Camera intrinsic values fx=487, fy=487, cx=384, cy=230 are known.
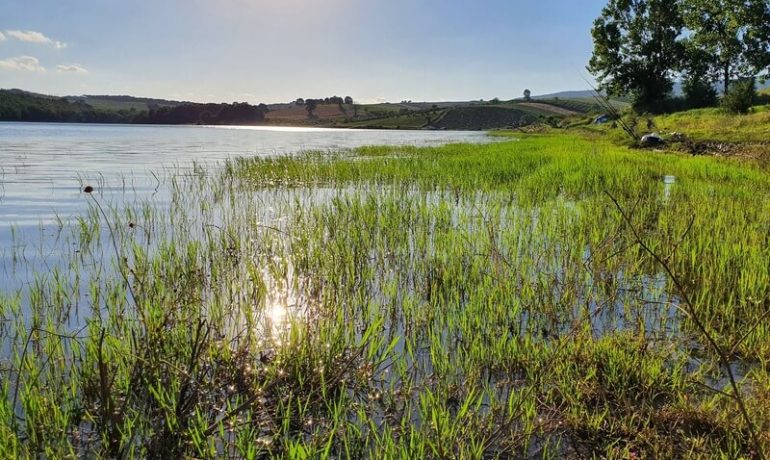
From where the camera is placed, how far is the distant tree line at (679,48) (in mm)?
46000

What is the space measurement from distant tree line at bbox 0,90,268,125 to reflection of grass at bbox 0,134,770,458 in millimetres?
145189

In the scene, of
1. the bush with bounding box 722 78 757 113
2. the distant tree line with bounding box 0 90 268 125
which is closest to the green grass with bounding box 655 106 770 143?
the bush with bounding box 722 78 757 113

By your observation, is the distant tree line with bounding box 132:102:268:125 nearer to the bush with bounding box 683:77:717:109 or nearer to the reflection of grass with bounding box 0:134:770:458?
the bush with bounding box 683:77:717:109

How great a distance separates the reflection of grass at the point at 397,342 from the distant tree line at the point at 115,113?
476 feet

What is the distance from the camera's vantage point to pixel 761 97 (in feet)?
133

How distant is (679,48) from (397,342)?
216 ft

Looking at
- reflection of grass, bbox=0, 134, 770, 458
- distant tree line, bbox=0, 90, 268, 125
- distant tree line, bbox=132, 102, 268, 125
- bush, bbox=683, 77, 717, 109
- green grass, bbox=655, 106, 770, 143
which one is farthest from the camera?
distant tree line, bbox=132, 102, 268, 125

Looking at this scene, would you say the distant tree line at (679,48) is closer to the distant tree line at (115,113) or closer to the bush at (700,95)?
the bush at (700,95)

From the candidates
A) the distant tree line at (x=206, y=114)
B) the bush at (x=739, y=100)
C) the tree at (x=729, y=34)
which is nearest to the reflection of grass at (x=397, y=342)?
the bush at (x=739, y=100)

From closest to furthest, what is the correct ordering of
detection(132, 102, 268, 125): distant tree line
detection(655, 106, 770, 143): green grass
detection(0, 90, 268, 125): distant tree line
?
detection(655, 106, 770, 143): green grass
detection(0, 90, 268, 125): distant tree line
detection(132, 102, 268, 125): distant tree line

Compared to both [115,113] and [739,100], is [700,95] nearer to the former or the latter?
[739,100]

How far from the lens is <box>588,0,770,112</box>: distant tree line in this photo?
151 ft

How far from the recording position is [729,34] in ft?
159

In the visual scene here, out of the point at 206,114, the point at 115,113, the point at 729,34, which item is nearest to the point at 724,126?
the point at 729,34
